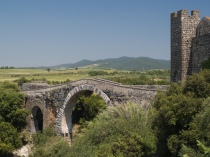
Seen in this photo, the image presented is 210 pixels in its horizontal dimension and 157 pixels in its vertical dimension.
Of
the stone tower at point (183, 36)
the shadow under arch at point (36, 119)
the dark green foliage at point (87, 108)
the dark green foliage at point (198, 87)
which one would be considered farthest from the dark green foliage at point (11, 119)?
the dark green foliage at point (198, 87)

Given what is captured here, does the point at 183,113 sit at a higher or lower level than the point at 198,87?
lower

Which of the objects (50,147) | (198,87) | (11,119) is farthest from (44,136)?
(198,87)

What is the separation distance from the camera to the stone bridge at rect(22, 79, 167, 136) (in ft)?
78.6

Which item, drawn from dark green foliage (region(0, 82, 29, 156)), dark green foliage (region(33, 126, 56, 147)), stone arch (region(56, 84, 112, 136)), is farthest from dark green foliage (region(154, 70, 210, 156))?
dark green foliage (region(33, 126, 56, 147))

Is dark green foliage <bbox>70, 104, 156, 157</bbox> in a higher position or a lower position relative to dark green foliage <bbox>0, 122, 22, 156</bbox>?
higher

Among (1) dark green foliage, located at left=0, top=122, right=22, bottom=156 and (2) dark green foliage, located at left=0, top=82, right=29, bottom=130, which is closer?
(1) dark green foliage, located at left=0, top=122, right=22, bottom=156

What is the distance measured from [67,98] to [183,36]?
13.2 m

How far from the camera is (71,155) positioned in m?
20.0

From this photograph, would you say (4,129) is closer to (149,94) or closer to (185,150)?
(149,94)

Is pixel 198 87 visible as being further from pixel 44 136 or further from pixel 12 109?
pixel 12 109

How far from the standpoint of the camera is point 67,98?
1181 inches

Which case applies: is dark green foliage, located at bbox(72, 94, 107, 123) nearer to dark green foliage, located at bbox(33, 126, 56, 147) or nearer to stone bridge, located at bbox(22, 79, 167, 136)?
stone bridge, located at bbox(22, 79, 167, 136)

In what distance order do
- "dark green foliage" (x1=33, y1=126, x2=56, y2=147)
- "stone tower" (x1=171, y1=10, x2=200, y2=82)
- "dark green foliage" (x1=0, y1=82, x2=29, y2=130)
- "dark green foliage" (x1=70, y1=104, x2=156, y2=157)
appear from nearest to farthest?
"dark green foliage" (x1=70, y1=104, x2=156, y2=157) → "stone tower" (x1=171, y1=10, x2=200, y2=82) → "dark green foliage" (x1=0, y1=82, x2=29, y2=130) → "dark green foliage" (x1=33, y1=126, x2=56, y2=147)

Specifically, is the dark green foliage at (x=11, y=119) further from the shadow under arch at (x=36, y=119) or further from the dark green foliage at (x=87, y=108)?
the dark green foliage at (x=87, y=108)
